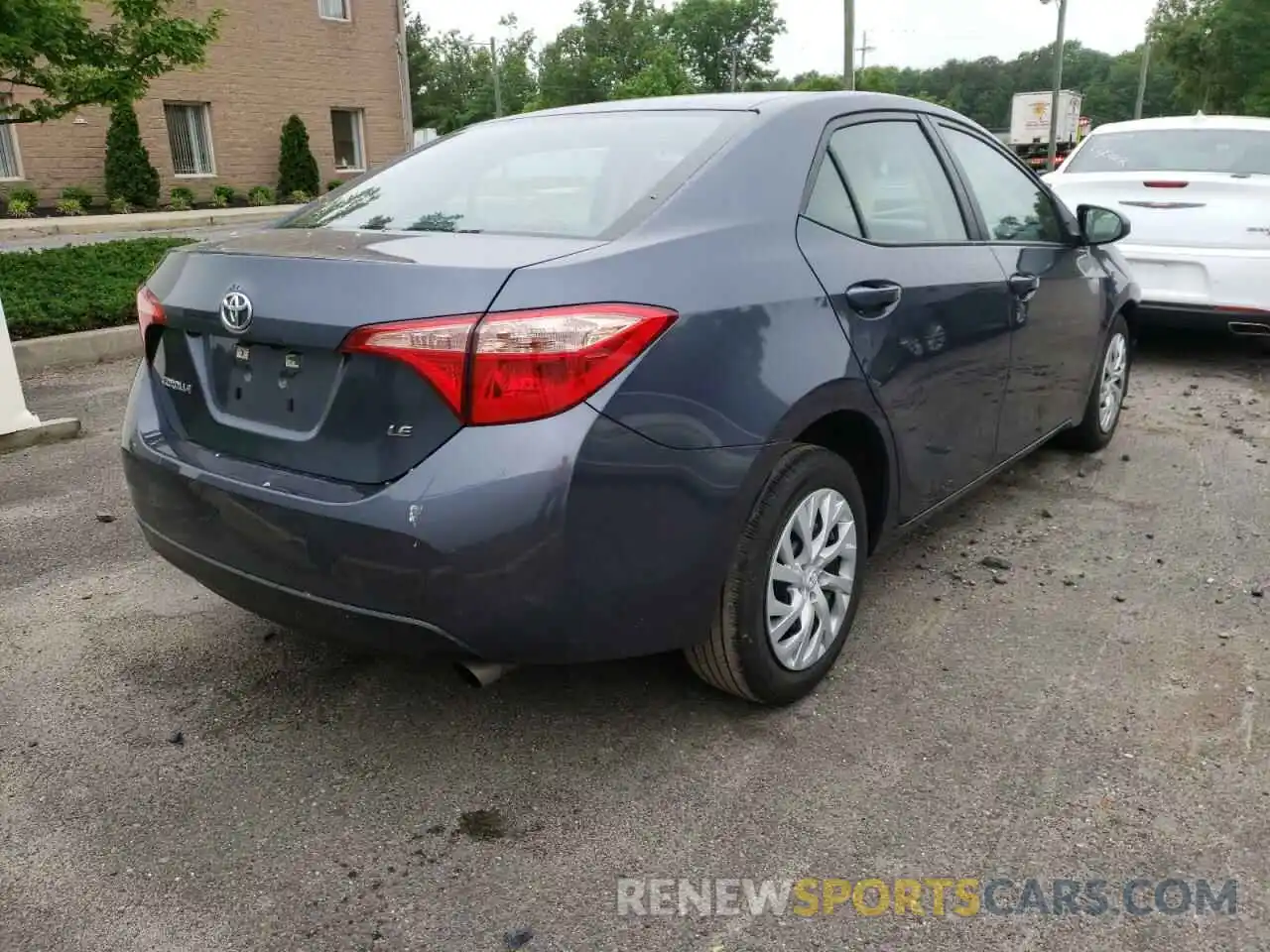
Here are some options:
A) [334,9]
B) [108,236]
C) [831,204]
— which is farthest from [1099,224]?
[334,9]

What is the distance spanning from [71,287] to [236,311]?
22.1 feet

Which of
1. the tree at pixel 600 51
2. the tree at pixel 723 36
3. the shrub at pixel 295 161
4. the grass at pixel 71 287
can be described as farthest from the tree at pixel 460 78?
the grass at pixel 71 287

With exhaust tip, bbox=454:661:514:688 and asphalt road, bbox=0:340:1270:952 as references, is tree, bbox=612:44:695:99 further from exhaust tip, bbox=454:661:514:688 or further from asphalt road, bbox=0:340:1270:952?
exhaust tip, bbox=454:661:514:688

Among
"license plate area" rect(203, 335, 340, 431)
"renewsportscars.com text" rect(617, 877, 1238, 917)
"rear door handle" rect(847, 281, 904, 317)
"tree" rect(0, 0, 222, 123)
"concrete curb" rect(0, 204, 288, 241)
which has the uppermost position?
"tree" rect(0, 0, 222, 123)

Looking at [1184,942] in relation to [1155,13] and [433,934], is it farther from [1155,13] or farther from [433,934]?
[1155,13]

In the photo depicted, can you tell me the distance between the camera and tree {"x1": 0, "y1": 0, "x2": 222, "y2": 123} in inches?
316

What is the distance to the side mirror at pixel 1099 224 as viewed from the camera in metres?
4.39

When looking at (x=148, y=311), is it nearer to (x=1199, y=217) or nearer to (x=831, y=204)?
(x=831, y=204)

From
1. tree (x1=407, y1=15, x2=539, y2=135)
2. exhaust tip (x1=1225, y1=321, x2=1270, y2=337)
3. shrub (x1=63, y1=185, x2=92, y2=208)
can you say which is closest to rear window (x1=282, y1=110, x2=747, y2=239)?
exhaust tip (x1=1225, y1=321, x2=1270, y2=337)

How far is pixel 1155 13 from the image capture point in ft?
152

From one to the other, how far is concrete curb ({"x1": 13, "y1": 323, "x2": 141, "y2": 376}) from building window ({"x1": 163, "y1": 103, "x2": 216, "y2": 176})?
59.2 ft

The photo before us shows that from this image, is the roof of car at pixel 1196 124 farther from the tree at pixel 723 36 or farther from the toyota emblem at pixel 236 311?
the tree at pixel 723 36

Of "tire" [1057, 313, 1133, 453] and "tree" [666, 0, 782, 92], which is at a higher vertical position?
"tree" [666, 0, 782, 92]

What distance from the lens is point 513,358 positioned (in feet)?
7.00
